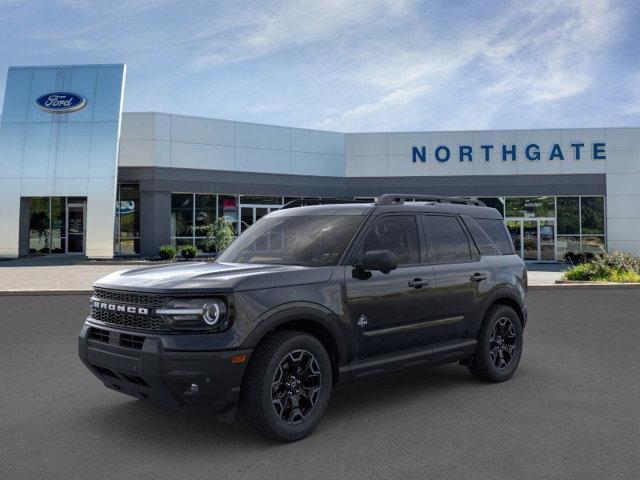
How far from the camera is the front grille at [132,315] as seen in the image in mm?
4414

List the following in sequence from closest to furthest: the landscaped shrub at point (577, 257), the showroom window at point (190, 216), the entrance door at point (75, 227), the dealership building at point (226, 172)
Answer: the dealership building at point (226, 172)
the landscaped shrub at point (577, 257)
the showroom window at point (190, 216)
the entrance door at point (75, 227)

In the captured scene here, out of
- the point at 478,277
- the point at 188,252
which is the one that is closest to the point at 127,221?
the point at 188,252

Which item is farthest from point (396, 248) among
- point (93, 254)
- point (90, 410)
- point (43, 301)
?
point (93, 254)

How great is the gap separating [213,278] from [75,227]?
30615 millimetres

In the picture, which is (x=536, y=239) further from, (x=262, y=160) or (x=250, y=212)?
(x=250, y=212)

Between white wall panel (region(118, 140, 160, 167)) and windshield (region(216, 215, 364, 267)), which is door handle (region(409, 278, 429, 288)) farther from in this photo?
white wall panel (region(118, 140, 160, 167))

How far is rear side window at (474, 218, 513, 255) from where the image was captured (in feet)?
22.5

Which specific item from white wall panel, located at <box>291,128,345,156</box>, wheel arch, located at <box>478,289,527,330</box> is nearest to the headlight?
wheel arch, located at <box>478,289,527,330</box>

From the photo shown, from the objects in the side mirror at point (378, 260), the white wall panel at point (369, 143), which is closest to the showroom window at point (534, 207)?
the white wall panel at point (369, 143)

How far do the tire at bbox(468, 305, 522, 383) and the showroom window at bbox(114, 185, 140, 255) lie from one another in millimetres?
27124

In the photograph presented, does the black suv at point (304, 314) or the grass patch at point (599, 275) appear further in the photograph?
the grass patch at point (599, 275)

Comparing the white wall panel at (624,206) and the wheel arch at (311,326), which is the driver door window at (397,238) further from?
the white wall panel at (624,206)

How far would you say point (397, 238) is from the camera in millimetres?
5703

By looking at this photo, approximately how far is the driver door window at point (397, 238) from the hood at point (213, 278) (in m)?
0.70
